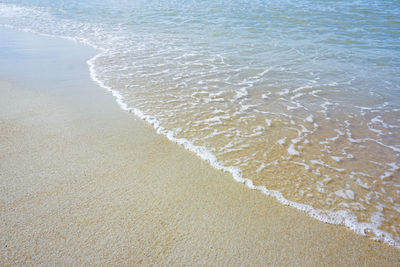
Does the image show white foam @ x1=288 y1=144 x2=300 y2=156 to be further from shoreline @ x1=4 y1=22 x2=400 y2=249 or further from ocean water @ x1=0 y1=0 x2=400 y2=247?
shoreline @ x1=4 y1=22 x2=400 y2=249

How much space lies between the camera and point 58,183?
2.71 m

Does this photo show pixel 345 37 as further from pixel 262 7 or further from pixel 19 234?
pixel 19 234

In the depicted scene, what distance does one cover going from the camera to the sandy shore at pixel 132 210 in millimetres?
2059

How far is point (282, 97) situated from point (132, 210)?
3.64m

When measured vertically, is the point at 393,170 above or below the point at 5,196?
below

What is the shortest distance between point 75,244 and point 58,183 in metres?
0.87

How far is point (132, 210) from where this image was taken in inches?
95.9

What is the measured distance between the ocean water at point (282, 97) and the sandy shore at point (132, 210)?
0.88ft

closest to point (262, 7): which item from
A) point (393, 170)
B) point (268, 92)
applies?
point (268, 92)

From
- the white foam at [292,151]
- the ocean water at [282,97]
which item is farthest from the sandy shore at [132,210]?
Result: the white foam at [292,151]

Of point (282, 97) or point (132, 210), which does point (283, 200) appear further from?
point (282, 97)

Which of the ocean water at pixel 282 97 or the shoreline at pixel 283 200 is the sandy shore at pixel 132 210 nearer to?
the shoreline at pixel 283 200

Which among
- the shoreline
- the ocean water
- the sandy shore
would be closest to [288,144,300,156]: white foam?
the ocean water

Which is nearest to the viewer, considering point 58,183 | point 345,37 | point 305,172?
point 58,183
